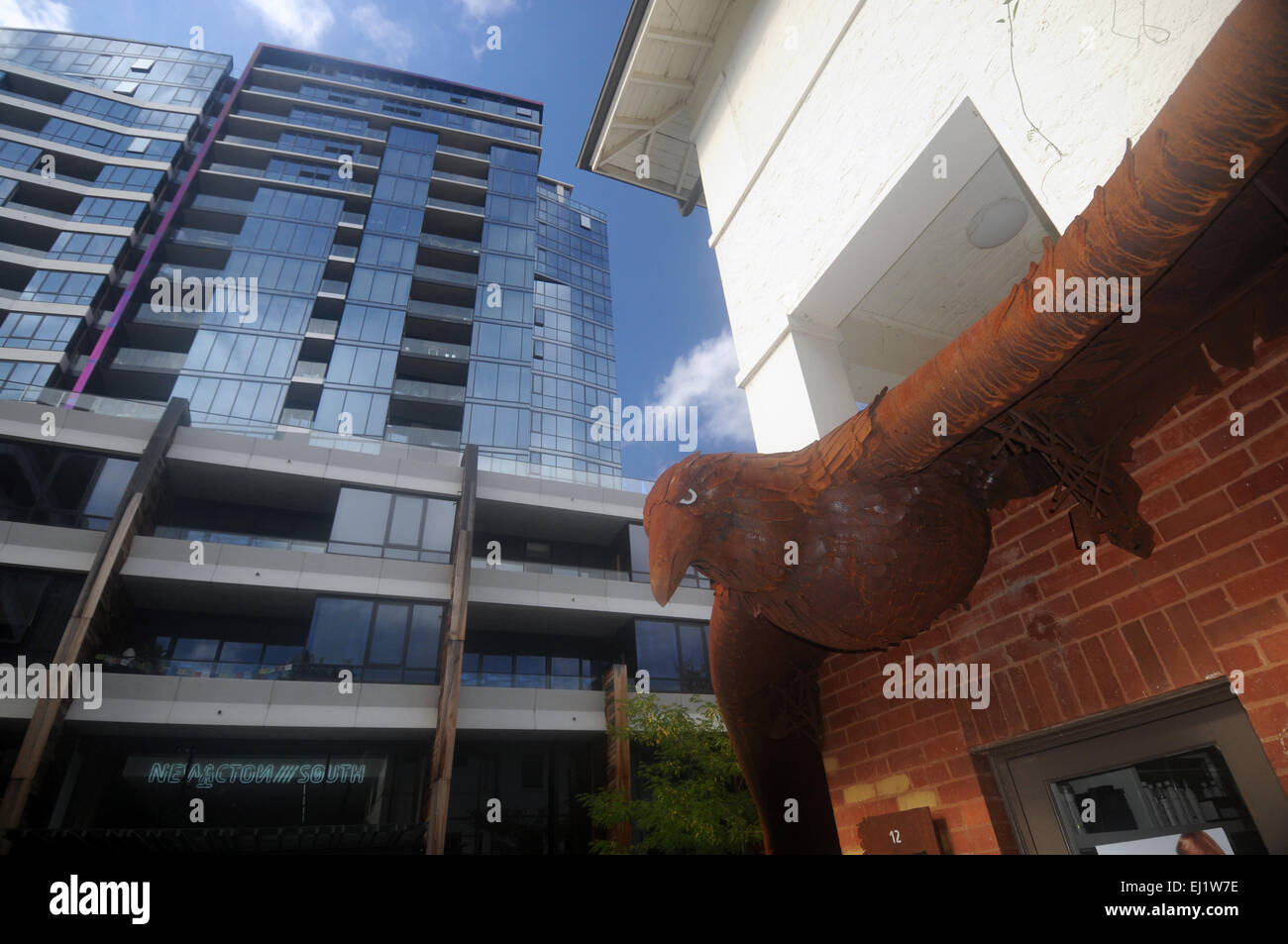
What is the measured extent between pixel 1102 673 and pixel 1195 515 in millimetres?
701

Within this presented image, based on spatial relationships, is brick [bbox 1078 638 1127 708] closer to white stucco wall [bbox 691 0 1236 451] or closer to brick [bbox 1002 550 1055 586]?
brick [bbox 1002 550 1055 586]

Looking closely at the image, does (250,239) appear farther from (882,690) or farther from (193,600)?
(882,690)

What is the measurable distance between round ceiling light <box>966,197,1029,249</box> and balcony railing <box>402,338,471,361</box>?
32361mm

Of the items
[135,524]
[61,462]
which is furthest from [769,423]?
[61,462]

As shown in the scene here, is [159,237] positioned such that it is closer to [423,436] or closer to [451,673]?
[423,436]

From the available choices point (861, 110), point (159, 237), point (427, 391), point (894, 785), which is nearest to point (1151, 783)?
point (894, 785)

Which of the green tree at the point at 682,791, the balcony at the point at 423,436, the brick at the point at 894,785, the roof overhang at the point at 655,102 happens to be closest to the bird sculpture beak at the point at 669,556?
the brick at the point at 894,785

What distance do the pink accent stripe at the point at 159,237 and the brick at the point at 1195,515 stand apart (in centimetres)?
3123

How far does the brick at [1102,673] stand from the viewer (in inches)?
97.0

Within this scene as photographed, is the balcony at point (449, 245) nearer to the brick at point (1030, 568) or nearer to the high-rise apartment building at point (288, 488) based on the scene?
the high-rise apartment building at point (288, 488)

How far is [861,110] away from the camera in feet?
13.2

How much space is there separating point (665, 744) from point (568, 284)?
110ft

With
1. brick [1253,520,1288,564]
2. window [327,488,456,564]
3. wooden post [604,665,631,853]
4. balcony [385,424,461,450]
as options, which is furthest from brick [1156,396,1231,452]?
balcony [385,424,461,450]
